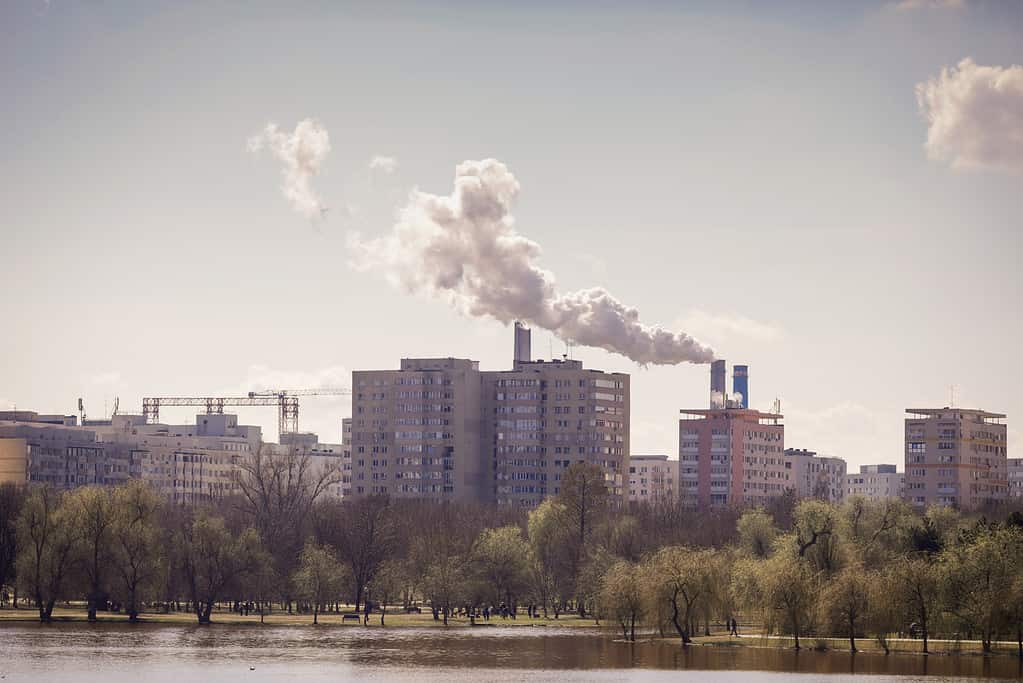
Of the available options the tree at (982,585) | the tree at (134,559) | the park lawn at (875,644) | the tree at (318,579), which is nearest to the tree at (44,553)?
the tree at (134,559)

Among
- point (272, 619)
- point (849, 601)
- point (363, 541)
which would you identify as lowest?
point (272, 619)

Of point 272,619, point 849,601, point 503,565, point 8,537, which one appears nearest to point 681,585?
point 849,601

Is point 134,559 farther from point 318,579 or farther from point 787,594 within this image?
point 787,594

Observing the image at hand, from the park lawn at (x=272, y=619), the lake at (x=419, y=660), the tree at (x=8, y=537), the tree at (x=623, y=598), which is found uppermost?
the tree at (x=8, y=537)

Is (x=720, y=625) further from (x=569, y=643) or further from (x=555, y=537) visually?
(x=555, y=537)

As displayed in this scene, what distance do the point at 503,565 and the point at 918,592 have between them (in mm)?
61585

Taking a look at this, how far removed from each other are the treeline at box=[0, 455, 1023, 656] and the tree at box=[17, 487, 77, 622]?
0.16 meters

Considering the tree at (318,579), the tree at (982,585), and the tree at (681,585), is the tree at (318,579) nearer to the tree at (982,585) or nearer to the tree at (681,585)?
the tree at (681,585)

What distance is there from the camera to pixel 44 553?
524ft

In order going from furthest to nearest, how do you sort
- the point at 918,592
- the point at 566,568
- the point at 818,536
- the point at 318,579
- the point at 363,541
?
the point at 363,541
the point at 566,568
the point at 318,579
the point at 818,536
the point at 918,592

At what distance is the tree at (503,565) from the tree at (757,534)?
73.0ft

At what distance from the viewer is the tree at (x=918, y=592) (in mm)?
121250

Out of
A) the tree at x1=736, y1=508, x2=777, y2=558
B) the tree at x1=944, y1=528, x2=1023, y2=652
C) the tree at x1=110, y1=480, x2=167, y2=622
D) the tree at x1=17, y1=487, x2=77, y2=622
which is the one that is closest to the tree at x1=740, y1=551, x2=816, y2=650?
the tree at x1=944, y1=528, x2=1023, y2=652

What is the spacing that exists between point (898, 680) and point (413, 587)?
83.0 meters
